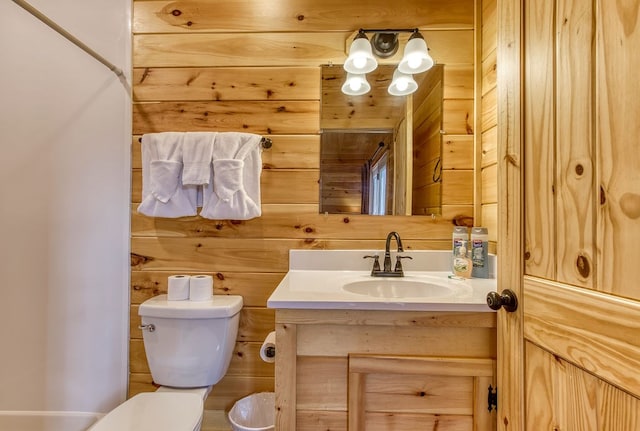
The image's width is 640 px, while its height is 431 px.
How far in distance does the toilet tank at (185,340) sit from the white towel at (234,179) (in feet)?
1.27

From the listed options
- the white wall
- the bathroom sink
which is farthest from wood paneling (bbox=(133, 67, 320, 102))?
the bathroom sink

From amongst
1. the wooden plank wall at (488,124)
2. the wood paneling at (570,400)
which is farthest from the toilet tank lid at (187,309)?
the wooden plank wall at (488,124)

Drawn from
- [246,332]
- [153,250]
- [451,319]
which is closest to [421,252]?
[451,319]

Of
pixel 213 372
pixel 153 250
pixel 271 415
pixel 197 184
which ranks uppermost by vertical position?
pixel 197 184

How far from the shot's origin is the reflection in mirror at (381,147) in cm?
140

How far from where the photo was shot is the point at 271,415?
53.2 inches

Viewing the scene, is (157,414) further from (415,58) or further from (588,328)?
(415,58)

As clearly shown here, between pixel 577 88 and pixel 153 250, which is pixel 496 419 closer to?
pixel 577 88

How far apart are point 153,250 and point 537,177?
4.81ft

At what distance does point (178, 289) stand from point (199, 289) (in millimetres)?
85

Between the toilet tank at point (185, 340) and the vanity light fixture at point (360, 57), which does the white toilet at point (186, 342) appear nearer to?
the toilet tank at point (185, 340)

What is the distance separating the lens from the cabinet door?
0.87 m

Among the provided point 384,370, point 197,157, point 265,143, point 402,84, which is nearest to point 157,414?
point 384,370

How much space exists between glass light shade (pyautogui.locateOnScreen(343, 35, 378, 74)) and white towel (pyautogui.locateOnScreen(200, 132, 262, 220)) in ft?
1.67
